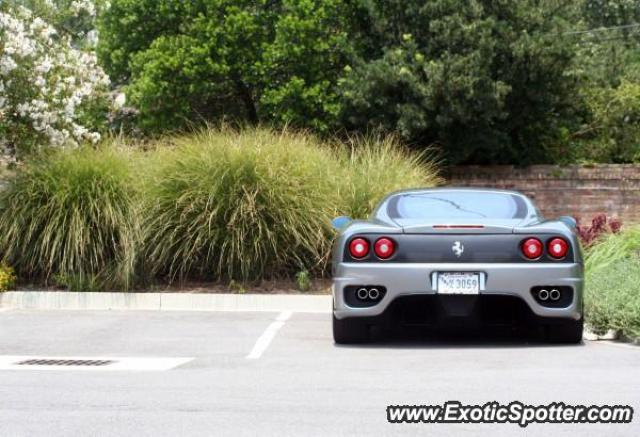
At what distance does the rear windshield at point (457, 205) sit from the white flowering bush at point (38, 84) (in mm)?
8084

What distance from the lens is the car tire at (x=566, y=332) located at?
943 centimetres

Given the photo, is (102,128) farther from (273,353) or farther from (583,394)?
(583,394)

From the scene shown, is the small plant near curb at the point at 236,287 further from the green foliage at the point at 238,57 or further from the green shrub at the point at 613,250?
the green foliage at the point at 238,57

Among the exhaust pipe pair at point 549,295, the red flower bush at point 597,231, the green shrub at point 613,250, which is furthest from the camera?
the red flower bush at point 597,231

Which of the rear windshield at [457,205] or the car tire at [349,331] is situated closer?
the car tire at [349,331]

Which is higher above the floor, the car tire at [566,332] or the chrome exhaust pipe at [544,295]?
the chrome exhaust pipe at [544,295]

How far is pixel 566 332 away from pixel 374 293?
1739 millimetres

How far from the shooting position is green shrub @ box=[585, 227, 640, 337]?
32.8 feet

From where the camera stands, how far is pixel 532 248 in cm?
912

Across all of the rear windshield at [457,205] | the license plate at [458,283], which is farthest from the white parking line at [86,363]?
the rear windshield at [457,205]

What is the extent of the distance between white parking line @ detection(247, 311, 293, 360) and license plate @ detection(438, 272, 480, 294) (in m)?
1.62

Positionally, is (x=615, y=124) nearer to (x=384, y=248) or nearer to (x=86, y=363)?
(x=384, y=248)

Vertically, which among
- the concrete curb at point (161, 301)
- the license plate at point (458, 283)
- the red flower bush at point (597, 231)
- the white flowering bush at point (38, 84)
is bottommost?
the concrete curb at point (161, 301)

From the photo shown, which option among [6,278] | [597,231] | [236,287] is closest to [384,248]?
[236,287]
